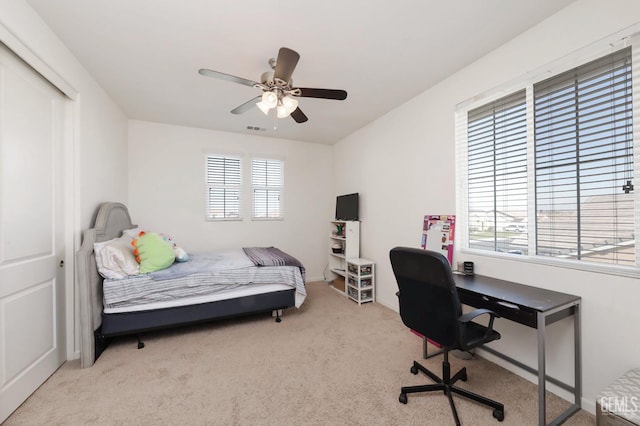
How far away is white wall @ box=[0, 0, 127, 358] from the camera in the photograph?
66.7 inches

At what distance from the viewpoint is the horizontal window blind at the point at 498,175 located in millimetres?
2123

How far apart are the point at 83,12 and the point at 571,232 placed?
12.3 ft

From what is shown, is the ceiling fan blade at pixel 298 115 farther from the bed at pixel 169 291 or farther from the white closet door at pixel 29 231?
the white closet door at pixel 29 231

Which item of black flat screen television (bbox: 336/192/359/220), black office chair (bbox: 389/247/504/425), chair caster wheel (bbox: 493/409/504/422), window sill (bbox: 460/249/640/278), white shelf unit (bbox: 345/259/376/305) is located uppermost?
black flat screen television (bbox: 336/192/359/220)

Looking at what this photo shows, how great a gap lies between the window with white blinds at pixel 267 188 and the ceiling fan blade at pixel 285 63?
2.68 meters

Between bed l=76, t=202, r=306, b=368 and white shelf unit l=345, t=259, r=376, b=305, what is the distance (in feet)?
3.00

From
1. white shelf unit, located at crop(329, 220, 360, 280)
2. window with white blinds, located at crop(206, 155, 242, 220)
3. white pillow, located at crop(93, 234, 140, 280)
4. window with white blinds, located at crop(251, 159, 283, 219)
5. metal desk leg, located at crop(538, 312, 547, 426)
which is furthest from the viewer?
window with white blinds, located at crop(251, 159, 283, 219)

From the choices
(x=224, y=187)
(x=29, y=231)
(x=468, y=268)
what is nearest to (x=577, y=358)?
(x=468, y=268)

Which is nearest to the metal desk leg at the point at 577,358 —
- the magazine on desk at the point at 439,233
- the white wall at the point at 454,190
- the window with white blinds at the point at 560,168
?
the white wall at the point at 454,190

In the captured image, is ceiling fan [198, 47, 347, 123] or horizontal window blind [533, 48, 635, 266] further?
ceiling fan [198, 47, 347, 123]

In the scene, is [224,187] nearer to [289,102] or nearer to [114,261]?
[114,261]

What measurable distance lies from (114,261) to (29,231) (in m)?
0.65

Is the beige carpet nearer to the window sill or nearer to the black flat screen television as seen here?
the window sill

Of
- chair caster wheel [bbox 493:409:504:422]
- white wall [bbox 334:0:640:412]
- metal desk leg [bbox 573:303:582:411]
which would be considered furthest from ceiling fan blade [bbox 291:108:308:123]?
chair caster wheel [bbox 493:409:504:422]
